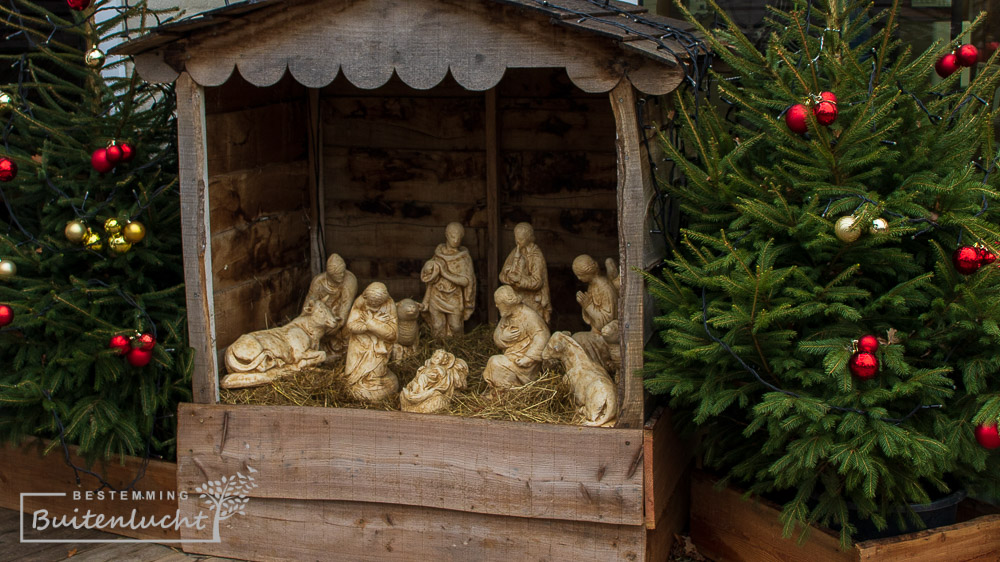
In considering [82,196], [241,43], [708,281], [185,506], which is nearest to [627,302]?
[708,281]

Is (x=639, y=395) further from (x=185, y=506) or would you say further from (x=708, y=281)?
(x=185, y=506)

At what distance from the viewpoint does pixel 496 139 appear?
5.82 m

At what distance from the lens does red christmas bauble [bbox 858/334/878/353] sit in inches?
152

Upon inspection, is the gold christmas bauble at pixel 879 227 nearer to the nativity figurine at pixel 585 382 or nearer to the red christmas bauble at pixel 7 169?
the nativity figurine at pixel 585 382

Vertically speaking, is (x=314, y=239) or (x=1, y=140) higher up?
(x=1, y=140)

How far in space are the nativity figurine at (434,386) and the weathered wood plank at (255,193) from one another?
1166 millimetres

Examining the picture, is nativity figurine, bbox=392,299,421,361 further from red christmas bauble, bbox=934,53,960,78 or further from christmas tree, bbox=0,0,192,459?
red christmas bauble, bbox=934,53,960,78

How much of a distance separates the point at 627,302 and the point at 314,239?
2.38m

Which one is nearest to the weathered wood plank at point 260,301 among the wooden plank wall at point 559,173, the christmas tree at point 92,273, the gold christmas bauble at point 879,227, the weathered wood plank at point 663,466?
the christmas tree at point 92,273

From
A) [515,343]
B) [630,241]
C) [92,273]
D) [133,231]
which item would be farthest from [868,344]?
[92,273]

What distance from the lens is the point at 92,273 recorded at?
5000 millimetres

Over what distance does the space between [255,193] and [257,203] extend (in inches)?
2.2

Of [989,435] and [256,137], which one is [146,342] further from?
[989,435]

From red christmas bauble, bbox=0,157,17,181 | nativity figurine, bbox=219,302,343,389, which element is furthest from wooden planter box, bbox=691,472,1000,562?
red christmas bauble, bbox=0,157,17,181
